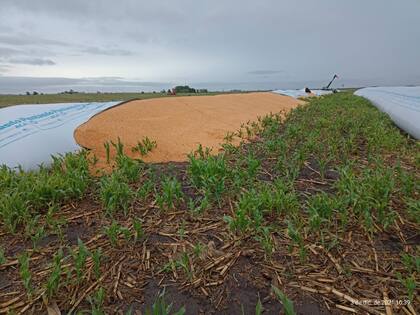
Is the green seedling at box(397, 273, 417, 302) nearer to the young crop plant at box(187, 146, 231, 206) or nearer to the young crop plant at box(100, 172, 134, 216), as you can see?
the young crop plant at box(187, 146, 231, 206)

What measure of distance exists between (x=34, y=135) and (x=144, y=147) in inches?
43.1

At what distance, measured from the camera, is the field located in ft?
3.60

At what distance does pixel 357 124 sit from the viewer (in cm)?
412

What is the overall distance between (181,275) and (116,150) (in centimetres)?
191

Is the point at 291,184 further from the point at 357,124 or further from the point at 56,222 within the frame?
the point at 357,124

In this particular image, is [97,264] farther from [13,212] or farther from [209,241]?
[13,212]

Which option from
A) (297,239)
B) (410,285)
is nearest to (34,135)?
(297,239)

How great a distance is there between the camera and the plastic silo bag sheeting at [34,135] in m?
2.46

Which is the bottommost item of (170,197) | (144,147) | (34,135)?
(170,197)

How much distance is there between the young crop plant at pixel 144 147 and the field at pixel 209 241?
0.47m

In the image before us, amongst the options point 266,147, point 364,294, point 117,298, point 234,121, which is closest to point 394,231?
point 364,294

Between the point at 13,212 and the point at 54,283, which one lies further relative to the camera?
the point at 13,212

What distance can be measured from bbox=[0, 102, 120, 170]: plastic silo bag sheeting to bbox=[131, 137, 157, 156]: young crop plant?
0.68m

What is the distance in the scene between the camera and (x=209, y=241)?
1.45 m
